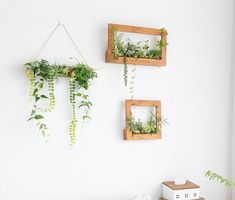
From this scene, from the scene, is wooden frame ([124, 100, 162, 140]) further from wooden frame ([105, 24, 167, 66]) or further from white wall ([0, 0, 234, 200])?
wooden frame ([105, 24, 167, 66])

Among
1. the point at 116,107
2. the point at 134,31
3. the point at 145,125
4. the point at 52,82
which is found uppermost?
the point at 134,31

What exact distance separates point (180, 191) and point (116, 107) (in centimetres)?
69

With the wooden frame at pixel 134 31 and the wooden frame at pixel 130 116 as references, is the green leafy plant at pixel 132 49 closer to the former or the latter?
the wooden frame at pixel 134 31

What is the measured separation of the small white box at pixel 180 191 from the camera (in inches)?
85.0

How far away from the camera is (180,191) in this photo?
2164 mm

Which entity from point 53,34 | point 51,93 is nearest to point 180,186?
point 51,93

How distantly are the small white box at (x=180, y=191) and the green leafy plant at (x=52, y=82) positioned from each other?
72 cm

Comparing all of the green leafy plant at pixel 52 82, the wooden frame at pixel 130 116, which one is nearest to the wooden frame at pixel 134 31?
the green leafy plant at pixel 52 82

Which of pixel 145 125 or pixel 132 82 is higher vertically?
pixel 132 82

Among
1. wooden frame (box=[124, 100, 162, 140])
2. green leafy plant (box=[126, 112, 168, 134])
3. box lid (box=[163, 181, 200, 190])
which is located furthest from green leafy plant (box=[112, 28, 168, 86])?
box lid (box=[163, 181, 200, 190])

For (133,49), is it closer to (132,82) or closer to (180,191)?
(132,82)

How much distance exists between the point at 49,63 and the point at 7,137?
1.67 feet

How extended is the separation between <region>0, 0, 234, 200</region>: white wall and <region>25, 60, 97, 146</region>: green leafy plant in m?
0.06

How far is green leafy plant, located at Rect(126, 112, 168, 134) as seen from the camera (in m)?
2.17
